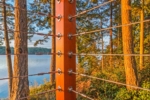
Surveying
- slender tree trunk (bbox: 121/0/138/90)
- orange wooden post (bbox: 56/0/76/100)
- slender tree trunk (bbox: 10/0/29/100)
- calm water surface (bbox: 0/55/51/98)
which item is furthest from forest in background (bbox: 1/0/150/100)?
orange wooden post (bbox: 56/0/76/100)

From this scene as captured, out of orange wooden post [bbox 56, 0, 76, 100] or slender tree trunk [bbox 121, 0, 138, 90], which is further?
slender tree trunk [bbox 121, 0, 138, 90]

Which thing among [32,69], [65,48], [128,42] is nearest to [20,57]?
[32,69]

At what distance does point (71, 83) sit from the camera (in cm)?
116

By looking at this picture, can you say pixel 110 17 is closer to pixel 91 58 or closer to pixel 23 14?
pixel 91 58

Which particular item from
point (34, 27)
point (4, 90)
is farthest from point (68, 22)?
point (34, 27)

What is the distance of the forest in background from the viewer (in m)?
5.66

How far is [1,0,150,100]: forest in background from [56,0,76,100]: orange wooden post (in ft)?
12.9

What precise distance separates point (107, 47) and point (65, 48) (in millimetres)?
10027

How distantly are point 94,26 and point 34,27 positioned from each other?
332 cm

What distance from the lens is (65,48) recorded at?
1.16 metres

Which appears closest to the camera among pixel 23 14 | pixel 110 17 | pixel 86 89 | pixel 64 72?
pixel 64 72

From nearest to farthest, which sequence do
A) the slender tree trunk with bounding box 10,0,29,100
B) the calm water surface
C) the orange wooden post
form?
the orange wooden post, the slender tree trunk with bounding box 10,0,29,100, the calm water surface

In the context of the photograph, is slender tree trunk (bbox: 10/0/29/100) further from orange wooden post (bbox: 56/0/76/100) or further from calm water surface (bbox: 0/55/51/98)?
orange wooden post (bbox: 56/0/76/100)

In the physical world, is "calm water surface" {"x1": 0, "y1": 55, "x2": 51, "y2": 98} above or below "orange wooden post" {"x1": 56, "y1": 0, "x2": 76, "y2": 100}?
below
